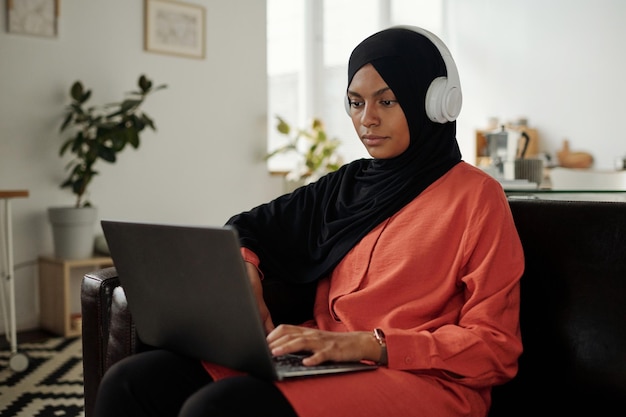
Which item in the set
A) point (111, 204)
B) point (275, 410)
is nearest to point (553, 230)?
point (275, 410)

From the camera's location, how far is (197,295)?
115cm

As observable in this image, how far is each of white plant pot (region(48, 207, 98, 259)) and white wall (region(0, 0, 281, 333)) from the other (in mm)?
197

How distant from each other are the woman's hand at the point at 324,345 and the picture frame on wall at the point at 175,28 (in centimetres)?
348

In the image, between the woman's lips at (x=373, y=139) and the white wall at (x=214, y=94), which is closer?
the woman's lips at (x=373, y=139)

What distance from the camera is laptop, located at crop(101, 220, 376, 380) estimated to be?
106 cm

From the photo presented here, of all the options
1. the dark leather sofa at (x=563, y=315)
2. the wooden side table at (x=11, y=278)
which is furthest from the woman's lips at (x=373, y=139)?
the wooden side table at (x=11, y=278)

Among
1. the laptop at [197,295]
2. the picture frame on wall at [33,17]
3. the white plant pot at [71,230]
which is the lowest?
the white plant pot at [71,230]

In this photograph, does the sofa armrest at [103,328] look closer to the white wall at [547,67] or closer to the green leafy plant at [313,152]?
the green leafy plant at [313,152]

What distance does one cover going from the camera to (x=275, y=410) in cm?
107

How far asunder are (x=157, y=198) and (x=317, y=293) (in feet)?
9.74

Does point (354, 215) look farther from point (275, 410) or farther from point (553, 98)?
point (553, 98)

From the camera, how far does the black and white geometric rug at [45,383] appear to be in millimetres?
2527

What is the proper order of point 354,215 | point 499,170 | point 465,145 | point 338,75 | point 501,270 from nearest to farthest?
1. point 501,270
2. point 354,215
3. point 499,170
4. point 338,75
5. point 465,145

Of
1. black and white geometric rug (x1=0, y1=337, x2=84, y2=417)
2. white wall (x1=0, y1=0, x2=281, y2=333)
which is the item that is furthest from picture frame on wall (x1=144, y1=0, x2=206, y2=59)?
black and white geometric rug (x1=0, y1=337, x2=84, y2=417)
